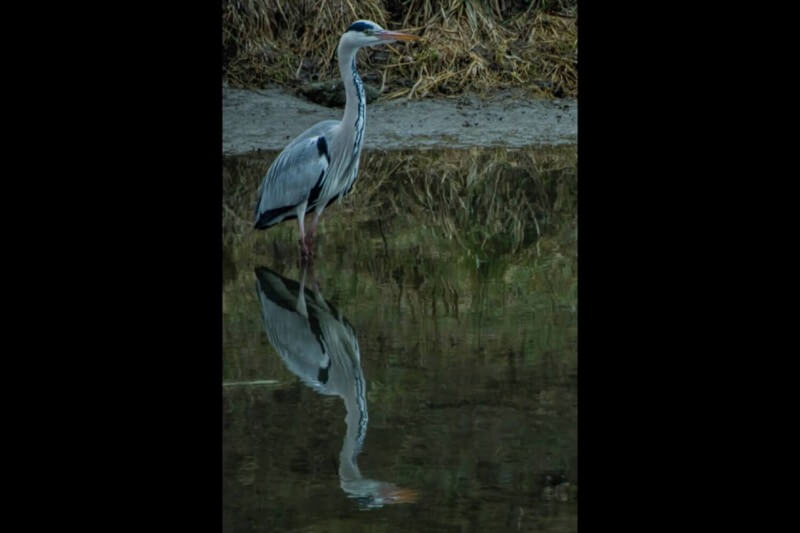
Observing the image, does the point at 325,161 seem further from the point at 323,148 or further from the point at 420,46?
the point at 420,46

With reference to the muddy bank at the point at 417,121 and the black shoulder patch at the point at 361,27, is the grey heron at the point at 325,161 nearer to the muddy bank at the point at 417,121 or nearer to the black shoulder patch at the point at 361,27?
the black shoulder patch at the point at 361,27

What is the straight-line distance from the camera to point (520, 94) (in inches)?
431

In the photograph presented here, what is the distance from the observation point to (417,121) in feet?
33.9

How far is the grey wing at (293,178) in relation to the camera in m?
6.59

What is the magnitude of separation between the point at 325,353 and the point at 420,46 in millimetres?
7073

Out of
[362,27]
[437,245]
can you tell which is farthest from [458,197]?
[362,27]

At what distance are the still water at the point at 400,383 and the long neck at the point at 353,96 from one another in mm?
584

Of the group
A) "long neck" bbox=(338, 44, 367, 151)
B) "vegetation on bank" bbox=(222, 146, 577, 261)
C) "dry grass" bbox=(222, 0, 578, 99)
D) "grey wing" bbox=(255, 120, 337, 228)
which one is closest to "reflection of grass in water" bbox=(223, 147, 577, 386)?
"vegetation on bank" bbox=(222, 146, 577, 261)

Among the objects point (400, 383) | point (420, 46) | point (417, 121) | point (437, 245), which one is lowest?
point (400, 383)

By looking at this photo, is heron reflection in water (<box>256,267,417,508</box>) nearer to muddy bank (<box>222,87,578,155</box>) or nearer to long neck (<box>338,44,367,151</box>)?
long neck (<box>338,44,367,151</box>)

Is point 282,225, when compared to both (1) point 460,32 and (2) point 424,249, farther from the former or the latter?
(1) point 460,32

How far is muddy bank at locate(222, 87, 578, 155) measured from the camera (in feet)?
32.0

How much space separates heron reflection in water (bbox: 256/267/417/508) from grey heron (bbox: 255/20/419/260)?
0.50 m

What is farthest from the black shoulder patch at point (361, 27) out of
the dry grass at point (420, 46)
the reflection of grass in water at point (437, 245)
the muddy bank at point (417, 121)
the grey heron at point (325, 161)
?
the dry grass at point (420, 46)
